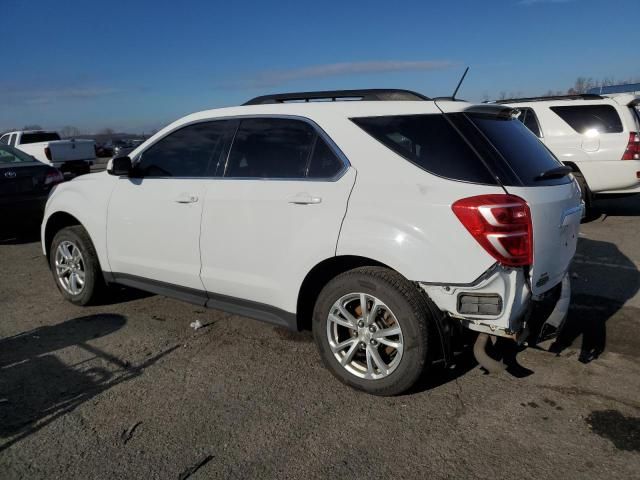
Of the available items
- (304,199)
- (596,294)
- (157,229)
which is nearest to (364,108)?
(304,199)

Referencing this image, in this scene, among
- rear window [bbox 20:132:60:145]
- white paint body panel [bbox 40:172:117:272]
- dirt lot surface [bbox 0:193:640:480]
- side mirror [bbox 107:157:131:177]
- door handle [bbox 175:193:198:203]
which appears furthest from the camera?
rear window [bbox 20:132:60:145]

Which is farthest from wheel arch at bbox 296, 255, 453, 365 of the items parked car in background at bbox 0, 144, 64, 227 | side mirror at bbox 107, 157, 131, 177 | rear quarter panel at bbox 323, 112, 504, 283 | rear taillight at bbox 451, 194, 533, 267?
parked car in background at bbox 0, 144, 64, 227

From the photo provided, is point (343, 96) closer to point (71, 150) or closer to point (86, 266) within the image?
point (86, 266)

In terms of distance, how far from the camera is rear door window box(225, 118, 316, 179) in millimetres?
3455

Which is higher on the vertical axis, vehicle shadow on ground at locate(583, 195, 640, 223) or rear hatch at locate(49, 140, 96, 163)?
rear hatch at locate(49, 140, 96, 163)

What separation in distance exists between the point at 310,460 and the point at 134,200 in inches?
103

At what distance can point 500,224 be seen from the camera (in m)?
2.71

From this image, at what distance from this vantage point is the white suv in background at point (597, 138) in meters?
8.15

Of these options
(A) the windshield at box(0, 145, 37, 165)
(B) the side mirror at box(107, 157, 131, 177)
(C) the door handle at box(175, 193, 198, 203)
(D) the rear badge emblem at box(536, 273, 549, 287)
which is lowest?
(D) the rear badge emblem at box(536, 273, 549, 287)

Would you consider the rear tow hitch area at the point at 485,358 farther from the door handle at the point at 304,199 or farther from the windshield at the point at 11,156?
the windshield at the point at 11,156

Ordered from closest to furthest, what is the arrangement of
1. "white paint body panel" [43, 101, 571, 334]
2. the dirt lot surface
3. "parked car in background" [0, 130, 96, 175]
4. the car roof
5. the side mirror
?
the dirt lot surface, "white paint body panel" [43, 101, 571, 334], the car roof, the side mirror, "parked car in background" [0, 130, 96, 175]

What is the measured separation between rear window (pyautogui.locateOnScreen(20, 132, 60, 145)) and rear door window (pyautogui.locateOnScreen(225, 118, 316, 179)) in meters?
17.7

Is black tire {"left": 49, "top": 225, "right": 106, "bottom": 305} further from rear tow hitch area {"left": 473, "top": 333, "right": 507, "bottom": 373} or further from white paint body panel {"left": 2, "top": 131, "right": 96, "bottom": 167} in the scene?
white paint body panel {"left": 2, "top": 131, "right": 96, "bottom": 167}

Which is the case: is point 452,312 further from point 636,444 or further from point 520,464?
point 636,444
